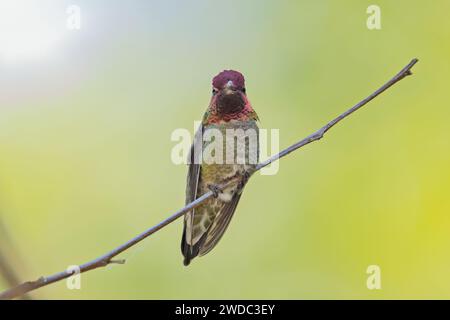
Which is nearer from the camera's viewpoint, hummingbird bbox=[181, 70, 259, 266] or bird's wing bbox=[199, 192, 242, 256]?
hummingbird bbox=[181, 70, 259, 266]

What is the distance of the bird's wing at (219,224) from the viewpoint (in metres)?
3.54

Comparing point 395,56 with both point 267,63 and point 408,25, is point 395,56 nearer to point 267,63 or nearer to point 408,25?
point 408,25

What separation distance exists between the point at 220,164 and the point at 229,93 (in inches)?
17.6

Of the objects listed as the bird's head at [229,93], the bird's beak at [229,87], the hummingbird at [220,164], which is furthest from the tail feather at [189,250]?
the bird's beak at [229,87]

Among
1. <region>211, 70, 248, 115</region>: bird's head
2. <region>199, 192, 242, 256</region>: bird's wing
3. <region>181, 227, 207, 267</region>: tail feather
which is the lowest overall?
<region>181, 227, 207, 267</region>: tail feather

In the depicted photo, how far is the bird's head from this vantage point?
3.38 metres

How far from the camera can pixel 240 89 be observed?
11.3 feet

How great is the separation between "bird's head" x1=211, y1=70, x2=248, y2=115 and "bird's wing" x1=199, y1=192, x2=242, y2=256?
22.1 inches

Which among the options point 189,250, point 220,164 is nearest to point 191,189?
point 220,164

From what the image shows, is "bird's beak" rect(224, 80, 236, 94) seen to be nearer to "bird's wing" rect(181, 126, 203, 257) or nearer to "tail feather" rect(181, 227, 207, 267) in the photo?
"bird's wing" rect(181, 126, 203, 257)

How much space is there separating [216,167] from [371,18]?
227cm

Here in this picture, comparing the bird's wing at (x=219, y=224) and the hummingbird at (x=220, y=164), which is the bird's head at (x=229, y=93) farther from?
the bird's wing at (x=219, y=224)

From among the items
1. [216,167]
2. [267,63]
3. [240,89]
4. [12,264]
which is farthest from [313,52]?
[12,264]

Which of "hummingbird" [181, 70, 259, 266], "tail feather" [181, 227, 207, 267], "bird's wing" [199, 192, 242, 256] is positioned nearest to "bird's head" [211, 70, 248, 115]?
"hummingbird" [181, 70, 259, 266]
